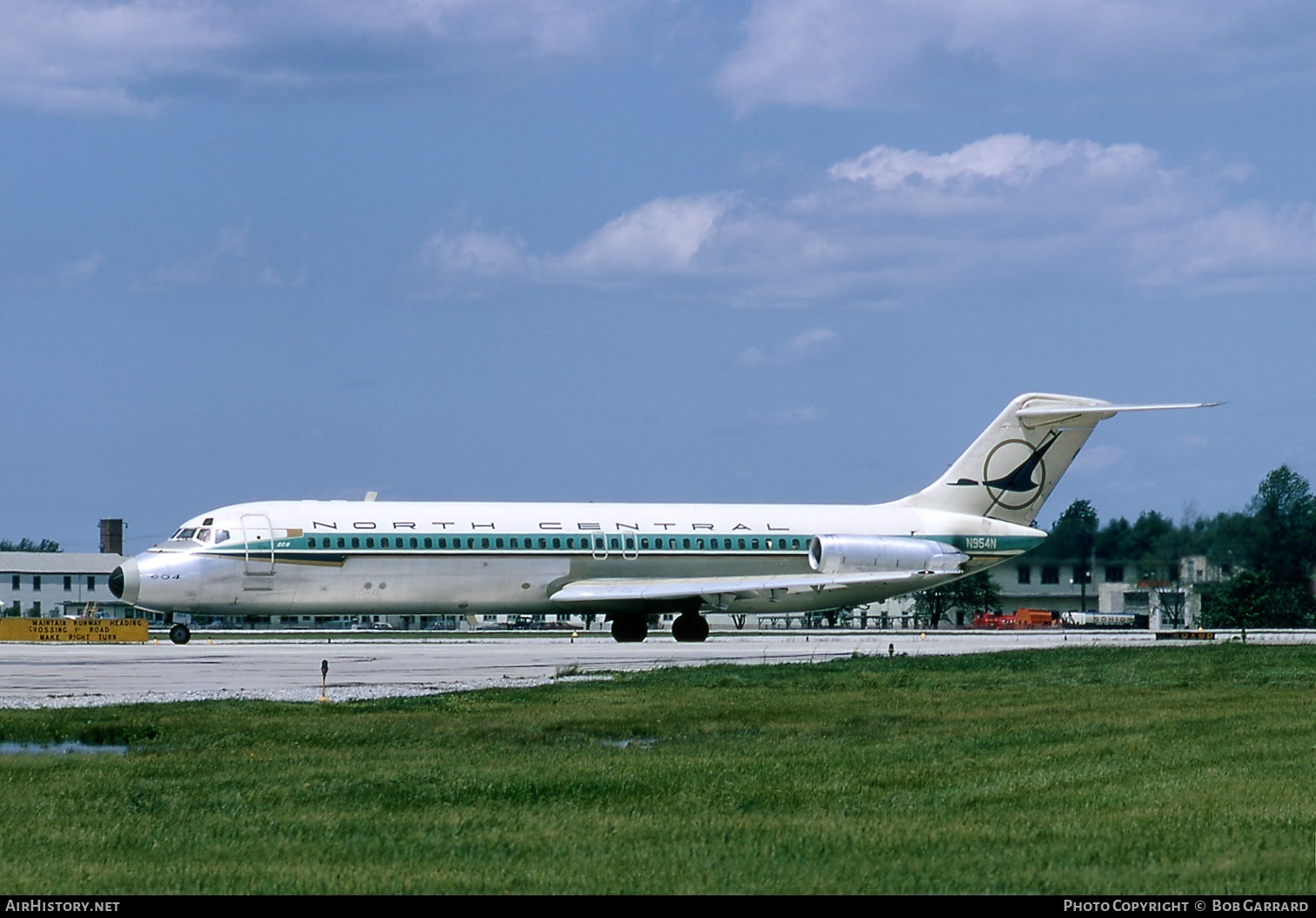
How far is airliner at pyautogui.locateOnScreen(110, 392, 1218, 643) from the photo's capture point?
46.9 meters

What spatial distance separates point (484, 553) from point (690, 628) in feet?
25.3

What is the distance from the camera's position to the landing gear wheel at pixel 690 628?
5291cm

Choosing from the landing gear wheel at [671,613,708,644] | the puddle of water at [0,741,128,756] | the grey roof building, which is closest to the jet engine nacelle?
the landing gear wheel at [671,613,708,644]

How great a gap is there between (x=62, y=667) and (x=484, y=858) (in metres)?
25.8

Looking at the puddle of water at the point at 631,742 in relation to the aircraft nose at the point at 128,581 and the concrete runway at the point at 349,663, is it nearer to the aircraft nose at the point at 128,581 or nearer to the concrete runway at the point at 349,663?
the concrete runway at the point at 349,663

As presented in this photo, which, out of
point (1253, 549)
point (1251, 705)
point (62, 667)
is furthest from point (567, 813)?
point (1253, 549)

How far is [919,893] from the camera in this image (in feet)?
32.7

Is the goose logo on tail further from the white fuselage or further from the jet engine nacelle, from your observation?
the jet engine nacelle

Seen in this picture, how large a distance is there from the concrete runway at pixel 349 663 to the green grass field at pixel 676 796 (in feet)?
14.2

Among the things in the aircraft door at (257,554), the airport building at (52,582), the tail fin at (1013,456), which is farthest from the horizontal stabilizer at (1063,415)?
the airport building at (52,582)

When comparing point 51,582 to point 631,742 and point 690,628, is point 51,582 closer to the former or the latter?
point 690,628

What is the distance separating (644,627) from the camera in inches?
2114

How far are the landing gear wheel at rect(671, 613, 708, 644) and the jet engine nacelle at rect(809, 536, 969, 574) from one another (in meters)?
3.92
